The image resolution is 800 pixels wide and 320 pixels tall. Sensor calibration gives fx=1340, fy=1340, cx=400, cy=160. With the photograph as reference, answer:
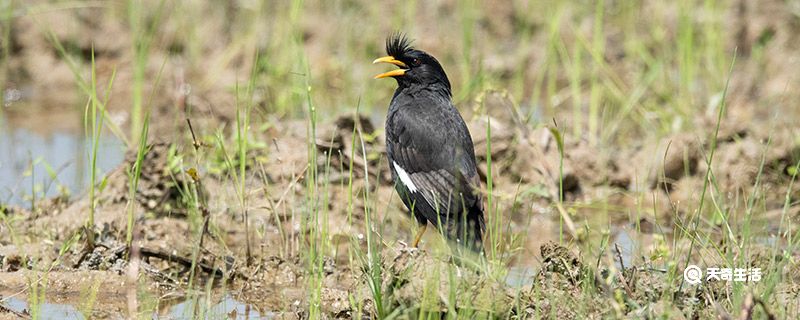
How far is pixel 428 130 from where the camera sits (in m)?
6.27

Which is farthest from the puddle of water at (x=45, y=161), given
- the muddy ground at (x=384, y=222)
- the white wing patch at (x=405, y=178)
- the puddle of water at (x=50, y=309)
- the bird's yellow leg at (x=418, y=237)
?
the bird's yellow leg at (x=418, y=237)

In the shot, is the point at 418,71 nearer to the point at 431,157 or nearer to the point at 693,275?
the point at 431,157

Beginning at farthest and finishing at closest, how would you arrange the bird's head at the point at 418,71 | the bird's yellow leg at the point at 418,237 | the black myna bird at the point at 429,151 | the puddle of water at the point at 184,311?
1. the bird's head at the point at 418,71
2. the bird's yellow leg at the point at 418,237
3. the black myna bird at the point at 429,151
4. the puddle of water at the point at 184,311

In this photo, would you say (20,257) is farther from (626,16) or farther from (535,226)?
(626,16)

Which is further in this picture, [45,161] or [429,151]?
[45,161]

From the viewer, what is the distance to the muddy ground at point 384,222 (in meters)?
4.82

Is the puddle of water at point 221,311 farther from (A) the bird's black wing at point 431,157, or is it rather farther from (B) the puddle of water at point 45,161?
(B) the puddle of water at point 45,161

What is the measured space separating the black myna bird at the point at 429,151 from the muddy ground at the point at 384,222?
0.22 meters

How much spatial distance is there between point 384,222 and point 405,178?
1566 millimetres

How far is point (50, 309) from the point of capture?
17.7ft

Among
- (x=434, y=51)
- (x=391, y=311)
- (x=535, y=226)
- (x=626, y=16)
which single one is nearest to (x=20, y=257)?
(x=391, y=311)

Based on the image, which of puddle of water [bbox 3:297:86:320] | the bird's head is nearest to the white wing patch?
the bird's head

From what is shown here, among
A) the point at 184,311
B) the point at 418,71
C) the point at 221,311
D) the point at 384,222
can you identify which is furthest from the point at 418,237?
the point at 384,222

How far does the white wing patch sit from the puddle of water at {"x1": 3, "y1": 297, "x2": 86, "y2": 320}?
165cm
